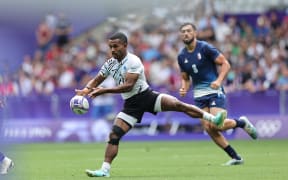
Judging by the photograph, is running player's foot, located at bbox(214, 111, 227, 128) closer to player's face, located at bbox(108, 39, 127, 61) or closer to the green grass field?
the green grass field

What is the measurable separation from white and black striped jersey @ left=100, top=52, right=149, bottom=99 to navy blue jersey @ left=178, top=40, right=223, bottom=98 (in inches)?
97.6

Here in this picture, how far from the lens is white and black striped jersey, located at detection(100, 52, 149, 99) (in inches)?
609

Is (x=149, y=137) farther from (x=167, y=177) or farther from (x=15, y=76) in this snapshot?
(x=167, y=177)

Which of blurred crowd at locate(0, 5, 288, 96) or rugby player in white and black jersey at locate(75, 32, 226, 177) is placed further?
blurred crowd at locate(0, 5, 288, 96)

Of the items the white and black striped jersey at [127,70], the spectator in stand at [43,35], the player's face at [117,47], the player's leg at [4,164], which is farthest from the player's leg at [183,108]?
the spectator in stand at [43,35]

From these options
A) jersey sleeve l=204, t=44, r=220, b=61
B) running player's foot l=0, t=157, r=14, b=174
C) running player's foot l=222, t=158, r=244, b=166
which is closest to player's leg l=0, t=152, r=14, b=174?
running player's foot l=0, t=157, r=14, b=174

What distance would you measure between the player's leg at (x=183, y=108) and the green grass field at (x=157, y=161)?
2.98 ft

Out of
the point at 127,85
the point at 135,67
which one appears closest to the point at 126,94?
the point at 127,85

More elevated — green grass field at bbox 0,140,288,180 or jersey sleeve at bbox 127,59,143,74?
jersey sleeve at bbox 127,59,143,74

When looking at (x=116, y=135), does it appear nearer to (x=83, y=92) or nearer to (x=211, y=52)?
(x=83, y=92)

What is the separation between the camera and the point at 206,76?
18094 millimetres

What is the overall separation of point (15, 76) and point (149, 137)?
229 inches

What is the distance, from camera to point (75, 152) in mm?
23609

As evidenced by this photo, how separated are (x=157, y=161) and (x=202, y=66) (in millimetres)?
2434
